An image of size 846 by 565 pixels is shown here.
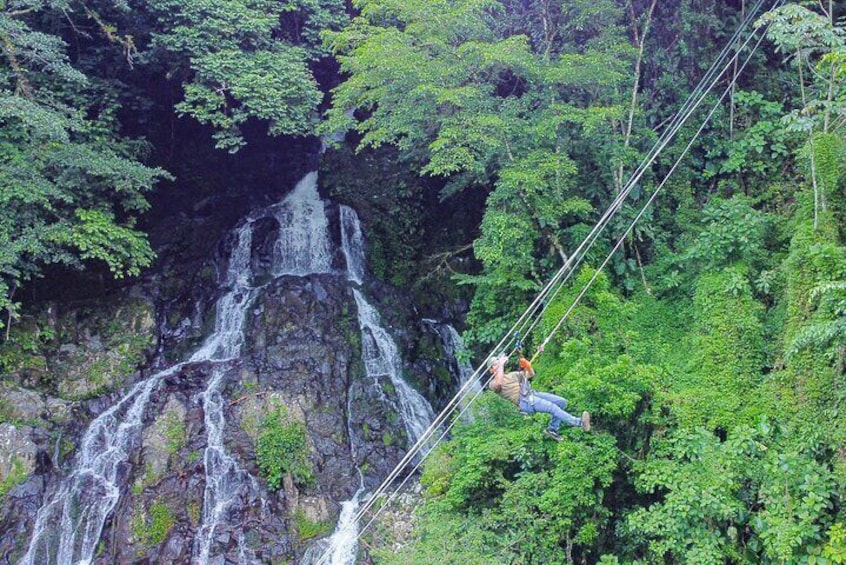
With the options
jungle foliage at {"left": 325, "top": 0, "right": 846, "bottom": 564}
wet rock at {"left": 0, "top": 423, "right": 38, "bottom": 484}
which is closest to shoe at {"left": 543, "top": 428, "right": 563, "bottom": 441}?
jungle foliage at {"left": 325, "top": 0, "right": 846, "bottom": 564}

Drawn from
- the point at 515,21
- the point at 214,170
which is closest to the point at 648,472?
the point at 515,21

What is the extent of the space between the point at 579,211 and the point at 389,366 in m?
5.11

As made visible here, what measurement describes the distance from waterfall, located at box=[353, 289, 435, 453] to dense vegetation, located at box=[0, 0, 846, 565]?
1.50m

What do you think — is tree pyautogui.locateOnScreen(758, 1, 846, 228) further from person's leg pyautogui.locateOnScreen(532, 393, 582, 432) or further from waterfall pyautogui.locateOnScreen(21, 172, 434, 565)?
waterfall pyautogui.locateOnScreen(21, 172, 434, 565)

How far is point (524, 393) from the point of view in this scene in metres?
6.71

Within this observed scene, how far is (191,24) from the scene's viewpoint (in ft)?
40.4

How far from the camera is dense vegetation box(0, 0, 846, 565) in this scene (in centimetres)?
663

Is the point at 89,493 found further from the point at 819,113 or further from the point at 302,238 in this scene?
the point at 819,113

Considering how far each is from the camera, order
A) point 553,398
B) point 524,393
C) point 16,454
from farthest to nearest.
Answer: point 16,454 < point 553,398 < point 524,393

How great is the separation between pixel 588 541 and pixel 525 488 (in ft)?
3.01

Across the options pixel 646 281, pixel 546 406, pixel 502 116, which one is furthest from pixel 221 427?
pixel 646 281

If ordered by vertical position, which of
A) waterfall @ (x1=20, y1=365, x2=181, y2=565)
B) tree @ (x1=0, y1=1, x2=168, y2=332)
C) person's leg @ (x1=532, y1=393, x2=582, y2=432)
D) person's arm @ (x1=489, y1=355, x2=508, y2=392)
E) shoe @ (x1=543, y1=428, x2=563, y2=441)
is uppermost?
tree @ (x1=0, y1=1, x2=168, y2=332)

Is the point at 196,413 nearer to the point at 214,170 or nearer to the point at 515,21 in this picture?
the point at 214,170

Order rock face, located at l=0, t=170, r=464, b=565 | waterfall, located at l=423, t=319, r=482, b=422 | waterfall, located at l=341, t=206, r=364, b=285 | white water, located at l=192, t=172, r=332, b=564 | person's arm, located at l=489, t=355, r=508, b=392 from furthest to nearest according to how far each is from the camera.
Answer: waterfall, located at l=341, t=206, r=364, b=285 < waterfall, located at l=423, t=319, r=482, b=422 < white water, located at l=192, t=172, r=332, b=564 < rock face, located at l=0, t=170, r=464, b=565 < person's arm, located at l=489, t=355, r=508, b=392
